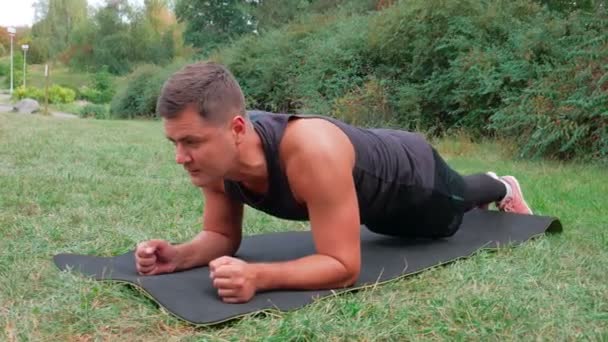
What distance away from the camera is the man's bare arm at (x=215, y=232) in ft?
9.58

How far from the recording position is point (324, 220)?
2.45 m

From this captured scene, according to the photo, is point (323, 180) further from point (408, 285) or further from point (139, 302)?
point (139, 302)

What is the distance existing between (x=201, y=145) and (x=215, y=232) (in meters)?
0.75

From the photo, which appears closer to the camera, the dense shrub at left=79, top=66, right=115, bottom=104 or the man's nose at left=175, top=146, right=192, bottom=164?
the man's nose at left=175, top=146, right=192, bottom=164

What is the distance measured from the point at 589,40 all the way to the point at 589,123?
108cm

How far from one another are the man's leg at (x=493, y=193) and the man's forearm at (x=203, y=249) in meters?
1.34

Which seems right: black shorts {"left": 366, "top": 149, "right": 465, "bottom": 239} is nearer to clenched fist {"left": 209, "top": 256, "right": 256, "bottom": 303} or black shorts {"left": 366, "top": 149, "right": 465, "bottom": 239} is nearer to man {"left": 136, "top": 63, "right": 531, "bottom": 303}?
man {"left": 136, "top": 63, "right": 531, "bottom": 303}

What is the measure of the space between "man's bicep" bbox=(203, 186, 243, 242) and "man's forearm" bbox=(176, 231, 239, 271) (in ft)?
0.09

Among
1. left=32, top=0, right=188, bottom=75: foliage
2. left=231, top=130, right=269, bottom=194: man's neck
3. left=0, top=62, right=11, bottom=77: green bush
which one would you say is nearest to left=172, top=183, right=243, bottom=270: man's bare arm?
left=231, top=130, right=269, bottom=194: man's neck

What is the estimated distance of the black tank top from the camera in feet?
8.52

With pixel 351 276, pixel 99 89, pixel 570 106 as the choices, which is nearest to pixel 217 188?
pixel 351 276

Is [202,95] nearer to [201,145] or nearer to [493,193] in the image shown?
[201,145]

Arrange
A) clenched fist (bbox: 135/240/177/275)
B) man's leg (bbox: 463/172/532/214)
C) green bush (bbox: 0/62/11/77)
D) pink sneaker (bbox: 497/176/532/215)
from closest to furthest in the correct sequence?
1. clenched fist (bbox: 135/240/177/275)
2. man's leg (bbox: 463/172/532/214)
3. pink sneaker (bbox: 497/176/532/215)
4. green bush (bbox: 0/62/11/77)

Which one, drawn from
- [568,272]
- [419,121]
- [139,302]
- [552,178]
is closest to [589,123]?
[552,178]
